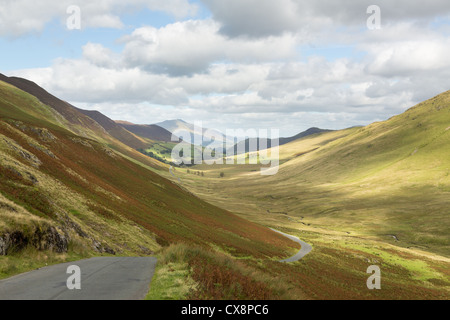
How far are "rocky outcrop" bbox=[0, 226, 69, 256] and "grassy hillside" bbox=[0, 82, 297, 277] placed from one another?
2.4 inches

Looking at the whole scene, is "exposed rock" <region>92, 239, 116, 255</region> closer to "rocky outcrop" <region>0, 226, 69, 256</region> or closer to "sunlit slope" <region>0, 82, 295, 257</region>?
"sunlit slope" <region>0, 82, 295, 257</region>

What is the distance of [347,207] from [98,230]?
14876cm

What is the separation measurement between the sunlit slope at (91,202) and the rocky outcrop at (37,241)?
471 millimetres

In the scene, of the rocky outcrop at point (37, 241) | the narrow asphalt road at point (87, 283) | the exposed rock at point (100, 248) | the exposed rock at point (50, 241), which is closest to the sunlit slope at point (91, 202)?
the exposed rock at point (100, 248)

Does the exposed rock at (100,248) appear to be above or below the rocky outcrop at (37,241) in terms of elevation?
below

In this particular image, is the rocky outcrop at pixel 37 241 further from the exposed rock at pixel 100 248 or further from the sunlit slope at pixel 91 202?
the exposed rock at pixel 100 248

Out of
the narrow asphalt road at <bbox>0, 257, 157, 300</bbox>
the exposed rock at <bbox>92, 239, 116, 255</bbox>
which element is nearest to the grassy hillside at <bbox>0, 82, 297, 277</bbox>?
the exposed rock at <bbox>92, 239, 116, 255</bbox>

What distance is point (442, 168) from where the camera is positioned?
641 ft

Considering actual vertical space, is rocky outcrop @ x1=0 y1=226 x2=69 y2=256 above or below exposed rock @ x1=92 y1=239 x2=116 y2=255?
above

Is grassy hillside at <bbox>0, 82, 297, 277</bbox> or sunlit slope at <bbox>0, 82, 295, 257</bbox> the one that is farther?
sunlit slope at <bbox>0, 82, 295, 257</bbox>

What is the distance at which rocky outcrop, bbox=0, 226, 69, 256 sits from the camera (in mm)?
19031

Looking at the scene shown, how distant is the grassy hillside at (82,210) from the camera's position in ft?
73.0
